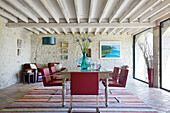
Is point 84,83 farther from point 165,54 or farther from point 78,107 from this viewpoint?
point 165,54

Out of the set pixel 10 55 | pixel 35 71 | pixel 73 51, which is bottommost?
pixel 35 71

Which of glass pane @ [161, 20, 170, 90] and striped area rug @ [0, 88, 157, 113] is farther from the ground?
glass pane @ [161, 20, 170, 90]

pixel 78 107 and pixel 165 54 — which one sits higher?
pixel 165 54

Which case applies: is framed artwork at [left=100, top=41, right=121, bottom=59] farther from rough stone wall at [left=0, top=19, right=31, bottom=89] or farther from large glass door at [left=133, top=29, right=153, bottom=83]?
rough stone wall at [left=0, top=19, right=31, bottom=89]

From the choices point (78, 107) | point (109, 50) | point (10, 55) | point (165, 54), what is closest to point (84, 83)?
point (78, 107)

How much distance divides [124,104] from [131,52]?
5.56 meters

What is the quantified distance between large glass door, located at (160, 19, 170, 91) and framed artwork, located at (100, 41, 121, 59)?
3.19 meters

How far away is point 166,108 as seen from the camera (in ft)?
9.91

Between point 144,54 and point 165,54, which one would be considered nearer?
point 165,54

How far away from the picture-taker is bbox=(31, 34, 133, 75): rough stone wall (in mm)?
8055

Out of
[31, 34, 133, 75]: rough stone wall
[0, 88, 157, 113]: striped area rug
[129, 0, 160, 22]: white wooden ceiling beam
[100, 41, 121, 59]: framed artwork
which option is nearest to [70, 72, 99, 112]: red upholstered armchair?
[0, 88, 157, 113]: striped area rug

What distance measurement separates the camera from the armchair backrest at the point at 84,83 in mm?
2574

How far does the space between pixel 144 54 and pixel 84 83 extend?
4.43 m

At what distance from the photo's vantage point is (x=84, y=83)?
259 cm
